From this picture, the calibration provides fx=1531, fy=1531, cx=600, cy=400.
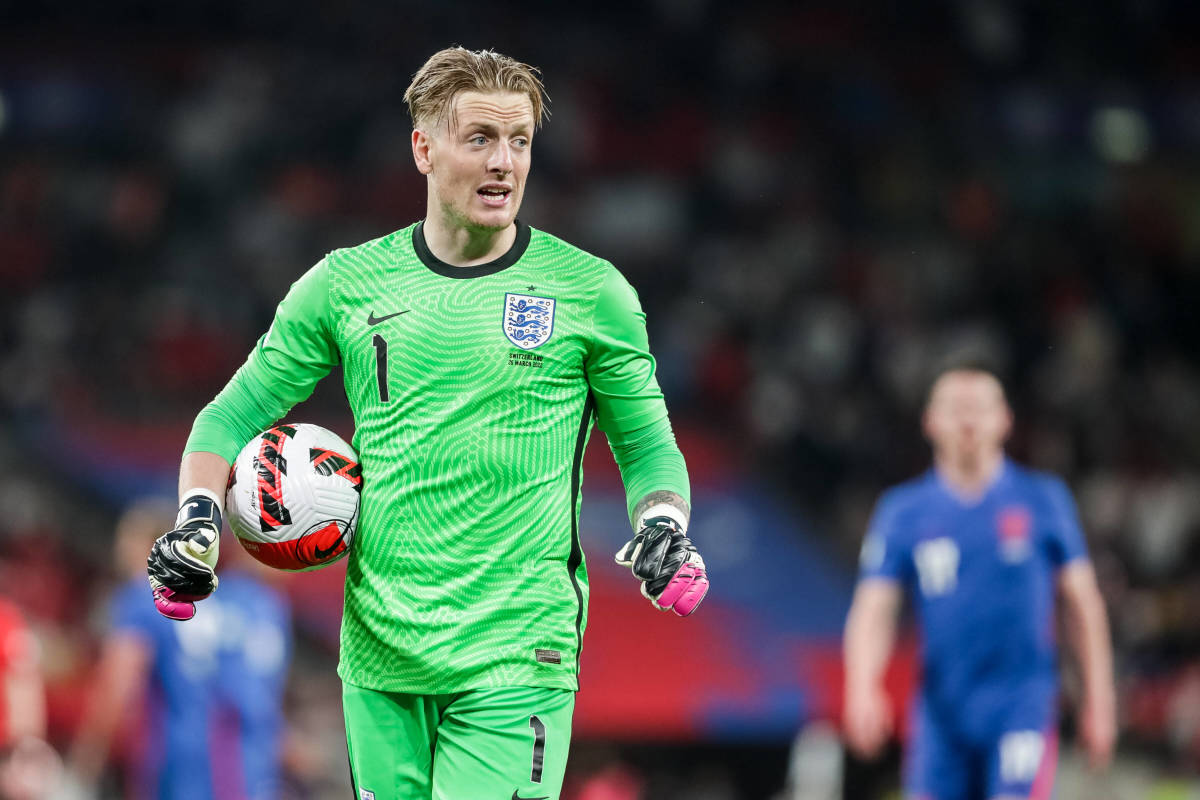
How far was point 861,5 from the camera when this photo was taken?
18.9 meters

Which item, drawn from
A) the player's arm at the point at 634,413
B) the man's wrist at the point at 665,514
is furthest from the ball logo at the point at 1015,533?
the man's wrist at the point at 665,514

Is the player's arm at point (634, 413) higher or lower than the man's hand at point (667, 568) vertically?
higher

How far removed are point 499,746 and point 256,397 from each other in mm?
1048

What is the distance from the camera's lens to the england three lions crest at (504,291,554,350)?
3631 mm

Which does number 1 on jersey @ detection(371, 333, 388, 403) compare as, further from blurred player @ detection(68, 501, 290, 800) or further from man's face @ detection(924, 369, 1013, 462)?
blurred player @ detection(68, 501, 290, 800)

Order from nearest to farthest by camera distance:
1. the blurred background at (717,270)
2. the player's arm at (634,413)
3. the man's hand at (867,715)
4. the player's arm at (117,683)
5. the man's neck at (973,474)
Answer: the player's arm at (634,413)
the man's hand at (867,715)
the man's neck at (973,474)
the player's arm at (117,683)
the blurred background at (717,270)

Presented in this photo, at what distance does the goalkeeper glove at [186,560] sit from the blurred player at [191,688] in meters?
4.74

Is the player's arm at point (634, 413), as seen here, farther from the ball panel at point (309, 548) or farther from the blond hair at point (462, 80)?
the ball panel at point (309, 548)

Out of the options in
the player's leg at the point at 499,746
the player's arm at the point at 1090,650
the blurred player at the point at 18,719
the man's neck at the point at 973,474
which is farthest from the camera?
the blurred player at the point at 18,719

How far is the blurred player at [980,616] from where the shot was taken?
20.7ft

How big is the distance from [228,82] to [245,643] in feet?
36.9

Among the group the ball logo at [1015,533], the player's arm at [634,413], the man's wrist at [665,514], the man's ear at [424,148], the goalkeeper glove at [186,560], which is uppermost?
the man's ear at [424,148]

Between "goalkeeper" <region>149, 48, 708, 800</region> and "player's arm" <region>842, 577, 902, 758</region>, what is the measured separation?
309 cm

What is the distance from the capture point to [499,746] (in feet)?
11.4
